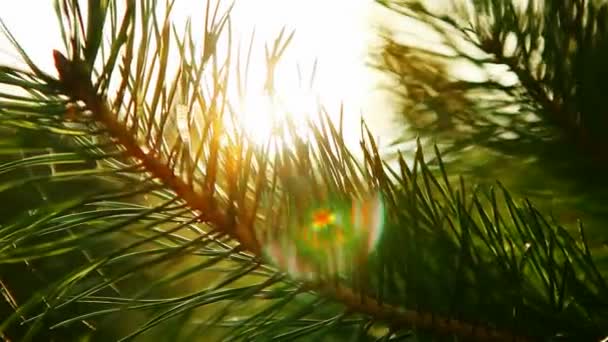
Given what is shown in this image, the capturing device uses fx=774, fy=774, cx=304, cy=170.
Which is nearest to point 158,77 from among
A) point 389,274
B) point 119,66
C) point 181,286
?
point 119,66

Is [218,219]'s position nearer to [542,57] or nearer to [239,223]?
[239,223]

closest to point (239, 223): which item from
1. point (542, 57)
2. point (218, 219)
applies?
point (218, 219)

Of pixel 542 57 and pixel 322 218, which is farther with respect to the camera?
pixel 542 57

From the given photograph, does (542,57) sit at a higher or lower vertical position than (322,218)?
higher

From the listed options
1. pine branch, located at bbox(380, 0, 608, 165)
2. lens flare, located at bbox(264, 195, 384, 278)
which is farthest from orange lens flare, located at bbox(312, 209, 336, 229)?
pine branch, located at bbox(380, 0, 608, 165)

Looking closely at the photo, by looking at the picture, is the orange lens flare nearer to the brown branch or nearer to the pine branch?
the brown branch

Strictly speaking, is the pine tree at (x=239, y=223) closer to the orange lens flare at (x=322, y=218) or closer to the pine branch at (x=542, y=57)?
the orange lens flare at (x=322, y=218)

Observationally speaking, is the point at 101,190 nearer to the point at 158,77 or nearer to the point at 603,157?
the point at 158,77
